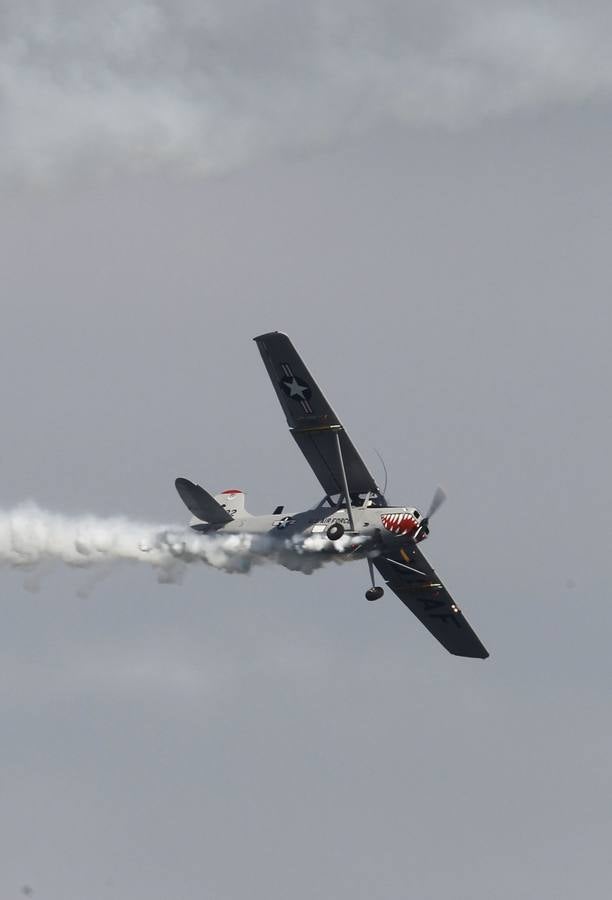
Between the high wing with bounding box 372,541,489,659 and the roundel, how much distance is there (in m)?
6.86

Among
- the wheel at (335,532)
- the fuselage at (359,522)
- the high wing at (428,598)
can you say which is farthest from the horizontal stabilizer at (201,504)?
the high wing at (428,598)

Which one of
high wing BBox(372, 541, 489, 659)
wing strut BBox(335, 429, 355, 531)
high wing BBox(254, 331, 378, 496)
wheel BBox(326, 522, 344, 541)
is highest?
high wing BBox(254, 331, 378, 496)

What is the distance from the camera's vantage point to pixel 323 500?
50.3 meters

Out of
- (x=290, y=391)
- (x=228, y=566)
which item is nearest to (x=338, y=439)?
(x=290, y=391)

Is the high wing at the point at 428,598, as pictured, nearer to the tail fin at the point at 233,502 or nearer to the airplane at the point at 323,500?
the airplane at the point at 323,500

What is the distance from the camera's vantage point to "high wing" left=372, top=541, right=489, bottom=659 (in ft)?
178

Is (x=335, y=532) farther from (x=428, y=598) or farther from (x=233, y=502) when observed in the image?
(x=428, y=598)

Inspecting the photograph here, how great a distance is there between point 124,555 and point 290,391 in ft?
27.0

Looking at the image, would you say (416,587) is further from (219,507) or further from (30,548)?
(30,548)

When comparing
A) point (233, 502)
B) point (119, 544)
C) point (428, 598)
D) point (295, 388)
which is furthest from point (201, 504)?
point (428, 598)

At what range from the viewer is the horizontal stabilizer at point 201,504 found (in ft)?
167

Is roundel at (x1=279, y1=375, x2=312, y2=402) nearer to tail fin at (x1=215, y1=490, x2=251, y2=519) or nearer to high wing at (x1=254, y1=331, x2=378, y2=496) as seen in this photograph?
high wing at (x1=254, y1=331, x2=378, y2=496)

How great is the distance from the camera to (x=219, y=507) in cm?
5181

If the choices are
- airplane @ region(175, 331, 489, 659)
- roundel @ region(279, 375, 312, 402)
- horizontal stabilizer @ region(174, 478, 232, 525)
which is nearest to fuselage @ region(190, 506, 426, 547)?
airplane @ region(175, 331, 489, 659)
